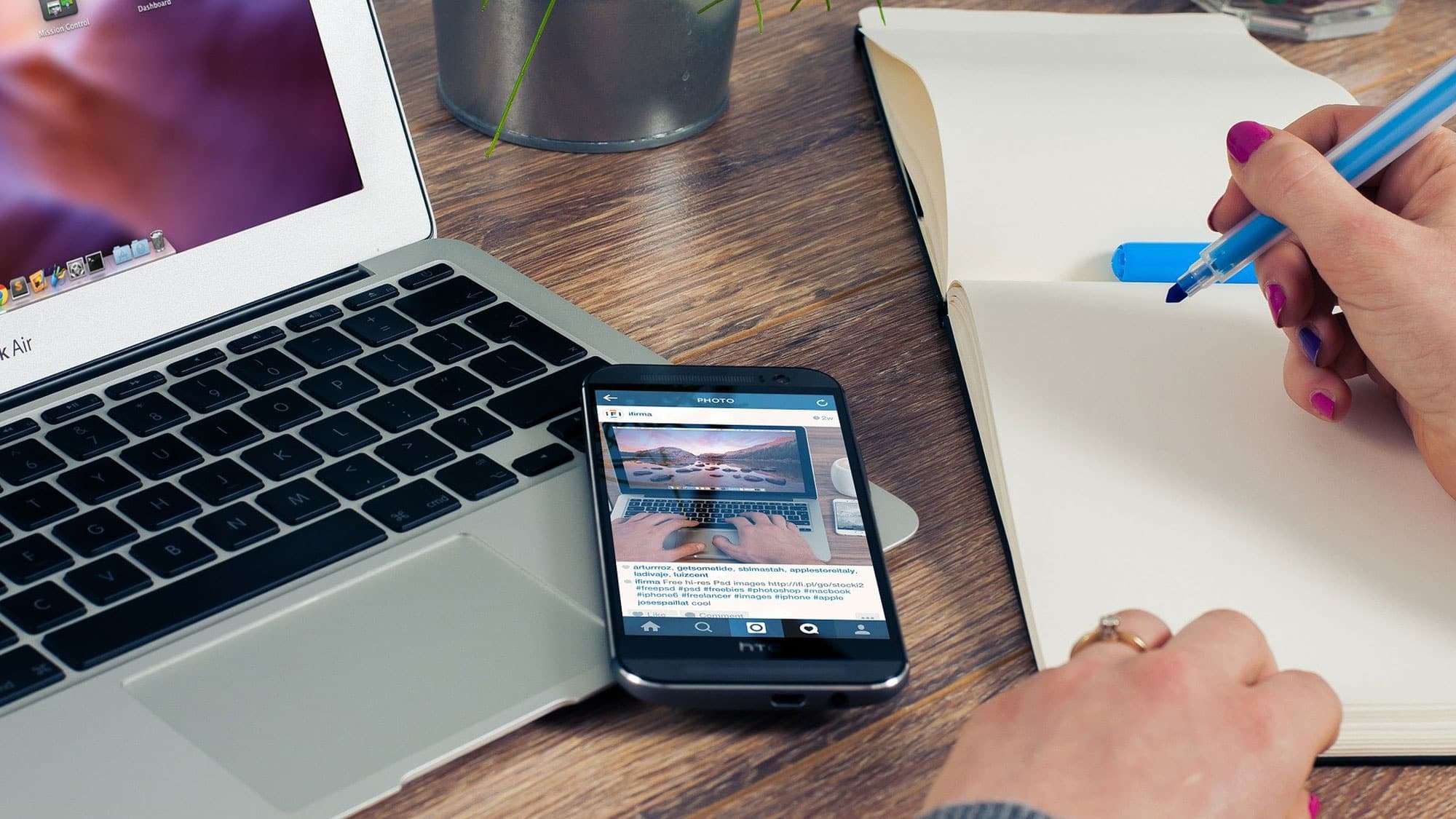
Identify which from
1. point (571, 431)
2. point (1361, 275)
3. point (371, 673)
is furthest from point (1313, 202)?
point (371, 673)

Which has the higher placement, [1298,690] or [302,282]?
[302,282]

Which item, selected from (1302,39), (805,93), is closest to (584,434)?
(805,93)

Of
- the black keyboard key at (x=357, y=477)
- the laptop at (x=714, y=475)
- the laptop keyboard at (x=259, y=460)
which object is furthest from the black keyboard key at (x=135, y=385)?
the laptop at (x=714, y=475)

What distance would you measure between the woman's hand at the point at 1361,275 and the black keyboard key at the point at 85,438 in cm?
52

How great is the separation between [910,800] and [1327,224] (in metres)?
0.33

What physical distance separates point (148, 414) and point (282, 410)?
0.18 feet

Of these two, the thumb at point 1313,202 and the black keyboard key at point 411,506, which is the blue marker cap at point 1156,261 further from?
the black keyboard key at point 411,506

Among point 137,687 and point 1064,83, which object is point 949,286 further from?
point 137,687

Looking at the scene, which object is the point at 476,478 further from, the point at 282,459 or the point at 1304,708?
the point at 1304,708

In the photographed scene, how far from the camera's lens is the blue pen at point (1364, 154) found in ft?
1.86

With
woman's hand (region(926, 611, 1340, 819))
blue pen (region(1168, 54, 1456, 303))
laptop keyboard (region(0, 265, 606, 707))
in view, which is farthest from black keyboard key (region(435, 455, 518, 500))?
blue pen (region(1168, 54, 1456, 303))

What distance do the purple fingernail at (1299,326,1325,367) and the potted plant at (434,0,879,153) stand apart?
0.31m

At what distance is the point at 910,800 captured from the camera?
42 centimetres

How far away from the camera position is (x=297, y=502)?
488 millimetres
